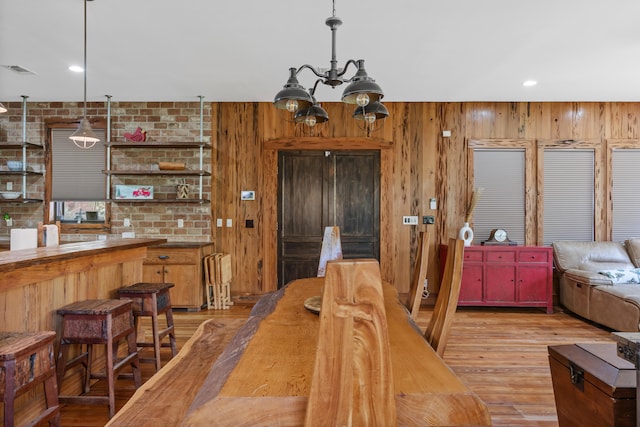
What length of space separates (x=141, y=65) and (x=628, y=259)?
245 inches

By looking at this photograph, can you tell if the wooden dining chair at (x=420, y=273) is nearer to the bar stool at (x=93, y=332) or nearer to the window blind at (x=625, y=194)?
the bar stool at (x=93, y=332)

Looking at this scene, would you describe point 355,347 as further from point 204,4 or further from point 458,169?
point 458,169

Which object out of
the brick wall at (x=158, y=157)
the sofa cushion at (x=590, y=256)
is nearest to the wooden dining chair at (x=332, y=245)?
the brick wall at (x=158, y=157)

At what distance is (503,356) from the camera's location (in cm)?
324

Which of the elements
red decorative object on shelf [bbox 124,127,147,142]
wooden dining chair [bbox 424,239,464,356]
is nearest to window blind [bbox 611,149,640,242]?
wooden dining chair [bbox 424,239,464,356]

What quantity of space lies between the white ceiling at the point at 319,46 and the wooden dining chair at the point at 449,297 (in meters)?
2.10

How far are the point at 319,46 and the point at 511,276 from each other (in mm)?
3566

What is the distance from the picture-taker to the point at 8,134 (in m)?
5.25

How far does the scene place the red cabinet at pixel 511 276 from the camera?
15.4 feet

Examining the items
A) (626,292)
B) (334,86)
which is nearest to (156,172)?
(334,86)

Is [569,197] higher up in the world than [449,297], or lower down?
higher up

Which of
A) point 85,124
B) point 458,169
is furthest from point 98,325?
point 458,169

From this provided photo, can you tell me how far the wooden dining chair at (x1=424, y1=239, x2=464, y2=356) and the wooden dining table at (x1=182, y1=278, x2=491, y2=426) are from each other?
17 centimetres

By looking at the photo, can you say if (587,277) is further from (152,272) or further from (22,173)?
(22,173)
